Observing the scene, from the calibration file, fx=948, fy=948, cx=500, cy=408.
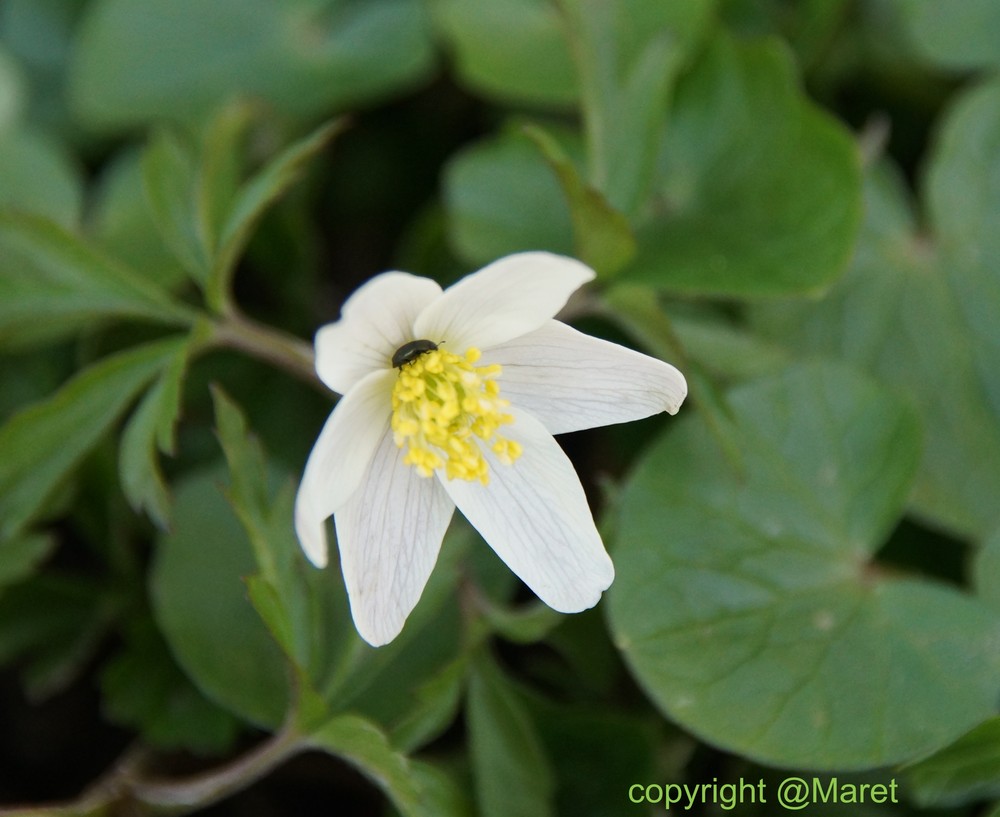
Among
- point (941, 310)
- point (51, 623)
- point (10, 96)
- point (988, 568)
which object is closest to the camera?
point (988, 568)

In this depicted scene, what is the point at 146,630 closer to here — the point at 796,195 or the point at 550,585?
the point at 550,585

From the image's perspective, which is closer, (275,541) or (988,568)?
(275,541)

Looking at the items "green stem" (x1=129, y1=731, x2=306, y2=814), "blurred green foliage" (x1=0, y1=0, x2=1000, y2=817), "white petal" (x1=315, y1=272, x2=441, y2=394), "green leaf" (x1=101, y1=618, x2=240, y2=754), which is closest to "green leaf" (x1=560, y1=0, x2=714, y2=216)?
"blurred green foliage" (x1=0, y1=0, x2=1000, y2=817)

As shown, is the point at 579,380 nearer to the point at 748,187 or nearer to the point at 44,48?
the point at 748,187

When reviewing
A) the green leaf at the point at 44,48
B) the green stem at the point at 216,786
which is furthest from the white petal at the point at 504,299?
the green leaf at the point at 44,48

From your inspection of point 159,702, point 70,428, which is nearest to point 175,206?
point 70,428

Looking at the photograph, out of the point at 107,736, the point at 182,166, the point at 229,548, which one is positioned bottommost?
the point at 107,736

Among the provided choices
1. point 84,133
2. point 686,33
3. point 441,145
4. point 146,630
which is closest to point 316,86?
point 441,145
